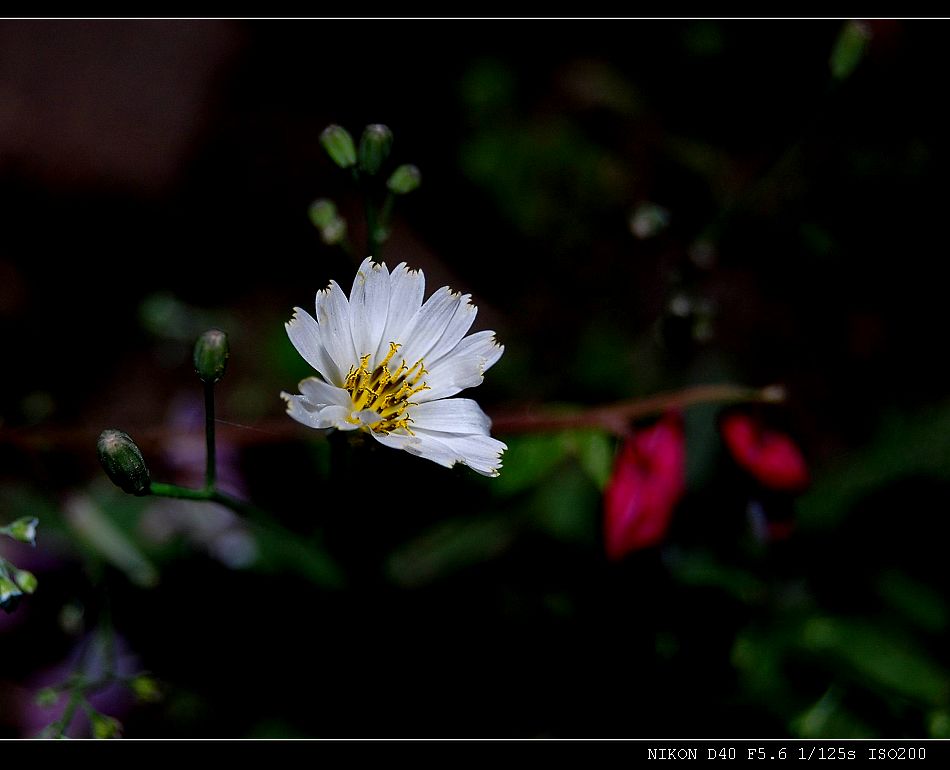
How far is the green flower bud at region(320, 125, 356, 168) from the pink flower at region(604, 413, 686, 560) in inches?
40.3

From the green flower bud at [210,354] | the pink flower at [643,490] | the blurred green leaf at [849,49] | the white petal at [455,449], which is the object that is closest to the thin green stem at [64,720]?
the green flower bud at [210,354]

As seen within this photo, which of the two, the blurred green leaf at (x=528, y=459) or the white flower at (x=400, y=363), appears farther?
the blurred green leaf at (x=528, y=459)

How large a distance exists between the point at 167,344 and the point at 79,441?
1.00 meters

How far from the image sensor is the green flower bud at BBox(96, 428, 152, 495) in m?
1.59

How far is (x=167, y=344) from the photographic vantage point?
10.9ft

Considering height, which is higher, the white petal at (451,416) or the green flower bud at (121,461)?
the white petal at (451,416)

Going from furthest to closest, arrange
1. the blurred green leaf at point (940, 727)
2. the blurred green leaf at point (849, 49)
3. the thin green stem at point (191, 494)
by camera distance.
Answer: the blurred green leaf at point (940, 727)
the blurred green leaf at point (849, 49)
the thin green stem at point (191, 494)

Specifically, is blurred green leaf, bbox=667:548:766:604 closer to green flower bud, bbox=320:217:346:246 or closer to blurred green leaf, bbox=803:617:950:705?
blurred green leaf, bbox=803:617:950:705

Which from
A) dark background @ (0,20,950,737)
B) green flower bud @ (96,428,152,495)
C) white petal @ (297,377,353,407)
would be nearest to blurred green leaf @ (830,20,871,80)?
dark background @ (0,20,950,737)

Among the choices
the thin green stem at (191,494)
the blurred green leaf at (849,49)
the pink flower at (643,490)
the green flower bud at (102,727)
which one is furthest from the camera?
the blurred green leaf at (849,49)

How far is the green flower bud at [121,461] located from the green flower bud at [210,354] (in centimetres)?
20

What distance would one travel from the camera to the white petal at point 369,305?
1.73 metres

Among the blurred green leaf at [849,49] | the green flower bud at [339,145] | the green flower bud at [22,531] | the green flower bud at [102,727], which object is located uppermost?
the blurred green leaf at [849,49]

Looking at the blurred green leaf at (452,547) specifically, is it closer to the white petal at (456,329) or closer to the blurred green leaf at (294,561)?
the blurred green leaf at (294,561)
